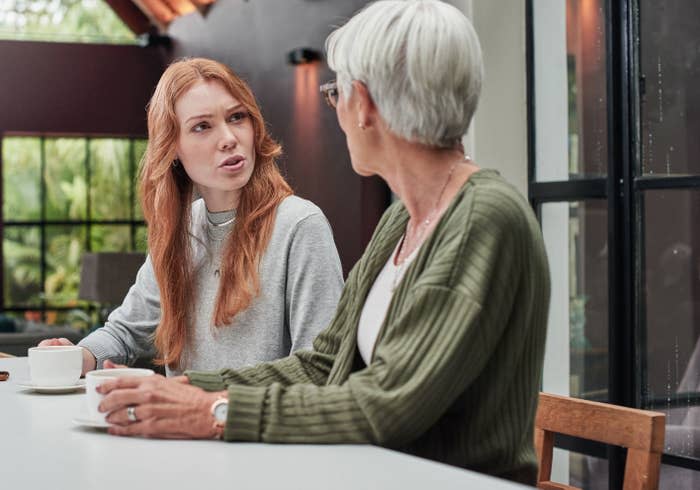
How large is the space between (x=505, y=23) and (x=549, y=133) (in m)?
0.50

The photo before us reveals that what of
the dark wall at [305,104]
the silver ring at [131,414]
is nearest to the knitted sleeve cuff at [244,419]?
the silver ring at [131,414]

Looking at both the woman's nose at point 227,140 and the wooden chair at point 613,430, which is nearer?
the wooden chair at point 613,430

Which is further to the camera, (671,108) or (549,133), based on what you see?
(549,133)

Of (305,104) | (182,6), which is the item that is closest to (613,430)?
(305,104)

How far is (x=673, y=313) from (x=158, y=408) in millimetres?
2785

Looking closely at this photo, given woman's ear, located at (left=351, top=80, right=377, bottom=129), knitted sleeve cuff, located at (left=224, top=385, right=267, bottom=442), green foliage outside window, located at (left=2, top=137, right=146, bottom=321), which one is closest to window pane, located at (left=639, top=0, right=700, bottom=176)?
woman's ear, located at (left=351, top=80, right=377, bottom=129)

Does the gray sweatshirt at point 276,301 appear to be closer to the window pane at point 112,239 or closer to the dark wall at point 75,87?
the dark wall at point 75,87

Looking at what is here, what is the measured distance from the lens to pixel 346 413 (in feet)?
4.13

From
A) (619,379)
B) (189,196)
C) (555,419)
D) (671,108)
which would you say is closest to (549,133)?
(671,108)

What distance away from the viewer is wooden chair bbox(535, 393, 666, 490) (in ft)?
5.22

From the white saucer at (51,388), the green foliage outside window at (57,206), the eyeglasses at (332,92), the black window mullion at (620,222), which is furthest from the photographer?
the green foliage outside window at (57,206)

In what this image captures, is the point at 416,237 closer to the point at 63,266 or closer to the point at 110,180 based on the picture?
the point at 110,180

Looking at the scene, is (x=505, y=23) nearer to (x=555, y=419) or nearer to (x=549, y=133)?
(x=549, y=133)

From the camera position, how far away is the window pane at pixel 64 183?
1733 cm
